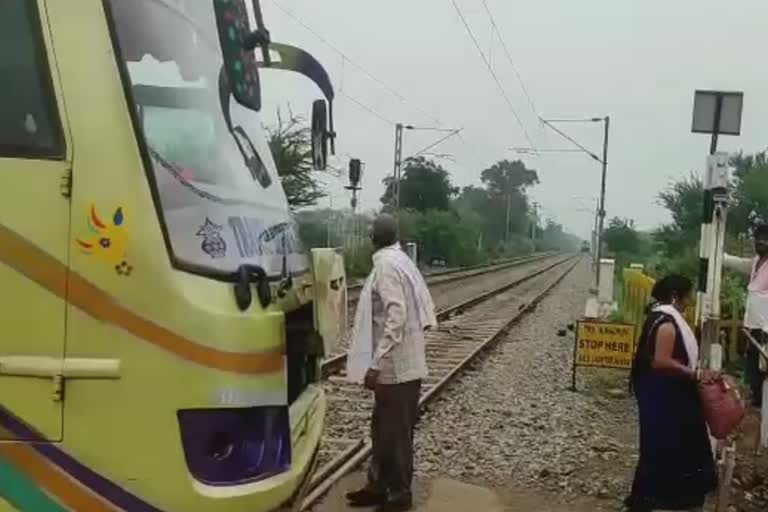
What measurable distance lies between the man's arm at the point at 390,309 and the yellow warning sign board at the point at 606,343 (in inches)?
242

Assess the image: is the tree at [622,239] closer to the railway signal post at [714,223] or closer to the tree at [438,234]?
the tree at [438,234]

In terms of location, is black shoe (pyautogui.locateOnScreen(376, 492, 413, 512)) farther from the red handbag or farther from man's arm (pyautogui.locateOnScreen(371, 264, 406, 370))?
the red handbag

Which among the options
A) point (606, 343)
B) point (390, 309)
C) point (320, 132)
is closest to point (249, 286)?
point (320, 132)

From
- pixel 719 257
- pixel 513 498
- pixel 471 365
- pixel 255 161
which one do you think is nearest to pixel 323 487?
pixel 513 498

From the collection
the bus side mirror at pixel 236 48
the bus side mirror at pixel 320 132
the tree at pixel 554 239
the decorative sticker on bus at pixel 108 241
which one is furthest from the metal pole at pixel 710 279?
the tree at pixel 554 239

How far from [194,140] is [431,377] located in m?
9.58

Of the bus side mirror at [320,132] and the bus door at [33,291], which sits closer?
the bus door at [33,291]

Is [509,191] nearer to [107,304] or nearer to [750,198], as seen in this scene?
[750,198]

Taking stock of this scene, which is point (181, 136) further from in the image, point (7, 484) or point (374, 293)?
point (374, 293)

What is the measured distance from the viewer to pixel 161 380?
2.85 meters

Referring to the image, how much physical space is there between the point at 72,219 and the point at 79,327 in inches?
11.5

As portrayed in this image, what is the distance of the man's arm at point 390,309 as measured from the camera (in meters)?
5.90

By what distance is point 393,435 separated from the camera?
6312 millimetres

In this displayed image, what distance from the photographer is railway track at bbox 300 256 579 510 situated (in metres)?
7.49
